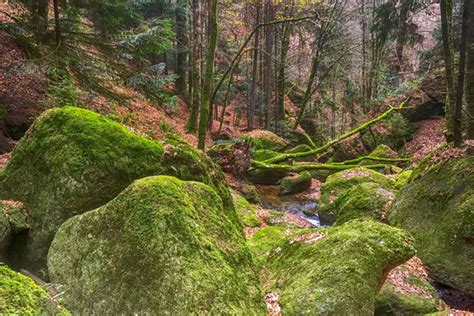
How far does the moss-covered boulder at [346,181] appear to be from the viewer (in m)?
13.7

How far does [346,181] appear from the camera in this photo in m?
14.5

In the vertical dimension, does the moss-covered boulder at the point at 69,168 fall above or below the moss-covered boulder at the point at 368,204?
above

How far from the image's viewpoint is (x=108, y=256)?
4043 mm

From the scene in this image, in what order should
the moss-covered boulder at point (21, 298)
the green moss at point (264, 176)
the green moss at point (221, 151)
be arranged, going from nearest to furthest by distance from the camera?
the moss-covered boulder at point (21, 298)
the green moss at point (221, 151)
the green moss at point (264, 176)

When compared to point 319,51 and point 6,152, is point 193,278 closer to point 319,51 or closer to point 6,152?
point 6,152

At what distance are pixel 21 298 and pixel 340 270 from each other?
3.75m

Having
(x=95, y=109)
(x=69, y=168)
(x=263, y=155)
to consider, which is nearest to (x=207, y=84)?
(x=95, y=109)

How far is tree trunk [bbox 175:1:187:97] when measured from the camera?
24.0 metres

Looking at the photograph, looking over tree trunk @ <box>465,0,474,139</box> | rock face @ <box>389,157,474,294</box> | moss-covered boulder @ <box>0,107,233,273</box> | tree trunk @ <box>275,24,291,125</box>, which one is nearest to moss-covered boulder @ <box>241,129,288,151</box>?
tree trunk @ <box>275,24,291,125</box>

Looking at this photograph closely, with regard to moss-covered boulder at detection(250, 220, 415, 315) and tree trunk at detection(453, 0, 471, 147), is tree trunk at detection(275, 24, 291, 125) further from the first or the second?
moss-covered boulder at detection(250, 220, 415, 315)

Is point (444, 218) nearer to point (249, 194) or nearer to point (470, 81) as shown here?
point (470, 81)

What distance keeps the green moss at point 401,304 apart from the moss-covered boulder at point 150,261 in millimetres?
2263

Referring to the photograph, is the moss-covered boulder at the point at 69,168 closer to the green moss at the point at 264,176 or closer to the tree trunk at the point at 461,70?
the tree trunk at the point at 461,70

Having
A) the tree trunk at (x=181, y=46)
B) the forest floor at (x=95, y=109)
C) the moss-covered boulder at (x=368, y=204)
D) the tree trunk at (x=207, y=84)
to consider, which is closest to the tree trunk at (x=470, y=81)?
the moss-covered boulder at (x=368, y=204)
